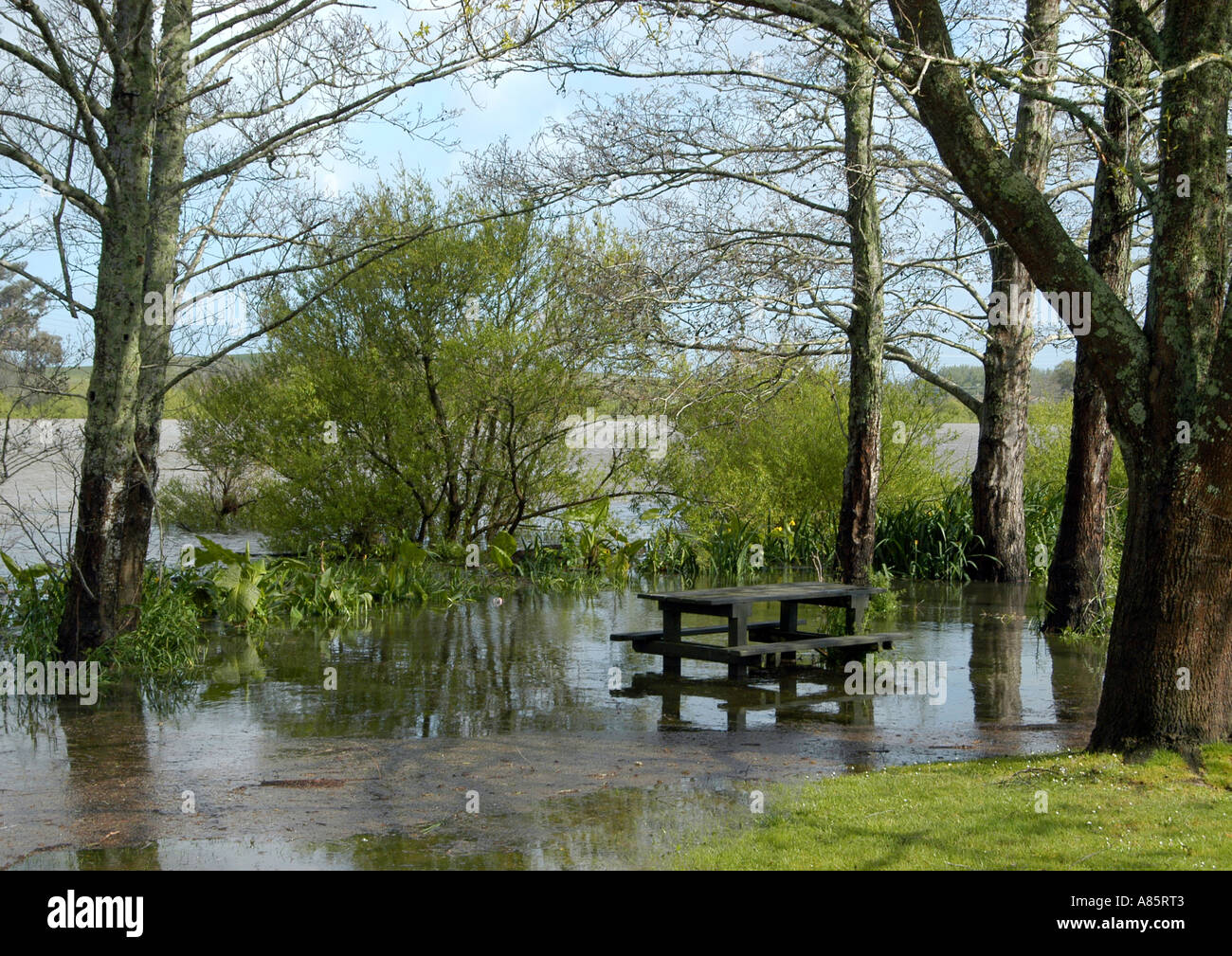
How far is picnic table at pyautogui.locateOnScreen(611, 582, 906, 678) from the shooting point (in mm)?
9602

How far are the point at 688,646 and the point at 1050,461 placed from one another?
12922 millimetres

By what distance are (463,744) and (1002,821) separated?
343 centimetres

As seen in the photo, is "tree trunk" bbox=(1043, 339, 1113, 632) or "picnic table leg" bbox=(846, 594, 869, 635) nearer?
"picnic table leg" bbox=(846, 594, 869, 635)

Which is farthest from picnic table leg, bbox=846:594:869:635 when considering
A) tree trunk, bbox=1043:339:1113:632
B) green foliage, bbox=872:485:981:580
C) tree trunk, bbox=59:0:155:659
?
tree trunk, bbox=59:0:155:659

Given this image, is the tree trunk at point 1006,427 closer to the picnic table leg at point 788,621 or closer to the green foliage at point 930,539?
the green foliage at point 930,539

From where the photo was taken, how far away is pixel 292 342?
1534 cm

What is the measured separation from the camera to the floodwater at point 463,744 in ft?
18.1

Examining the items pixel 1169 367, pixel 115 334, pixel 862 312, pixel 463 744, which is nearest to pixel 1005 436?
pixel 862 312

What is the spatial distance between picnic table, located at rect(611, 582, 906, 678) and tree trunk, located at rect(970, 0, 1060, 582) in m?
5.60

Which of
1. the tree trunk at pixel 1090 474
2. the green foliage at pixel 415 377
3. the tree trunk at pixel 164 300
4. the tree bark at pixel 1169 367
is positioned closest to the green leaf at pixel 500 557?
the green foliage at pixel 415 377

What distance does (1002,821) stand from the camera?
5434 millimetres

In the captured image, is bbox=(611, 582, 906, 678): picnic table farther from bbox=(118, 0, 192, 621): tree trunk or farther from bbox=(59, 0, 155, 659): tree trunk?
bbox=(59, 0, 155, 659): tree trunk

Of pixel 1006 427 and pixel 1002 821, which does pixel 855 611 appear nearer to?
pixel 1002 821
